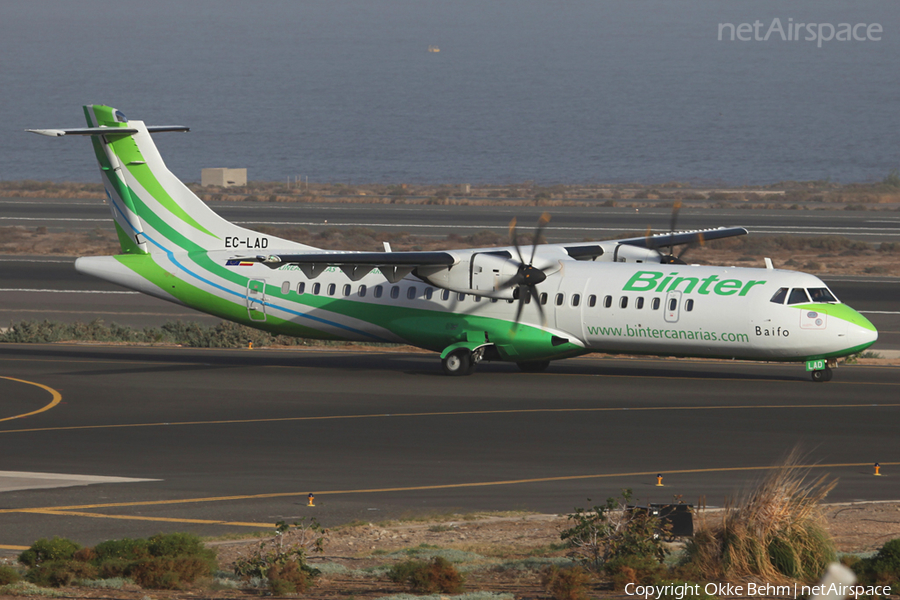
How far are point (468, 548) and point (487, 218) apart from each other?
270ft

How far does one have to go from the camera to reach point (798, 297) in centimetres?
2931

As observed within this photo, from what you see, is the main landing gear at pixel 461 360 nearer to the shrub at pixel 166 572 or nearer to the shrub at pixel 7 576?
the shrub at pixel 166 572

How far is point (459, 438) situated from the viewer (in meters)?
22.6

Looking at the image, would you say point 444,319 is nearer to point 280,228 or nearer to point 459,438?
point 459,438

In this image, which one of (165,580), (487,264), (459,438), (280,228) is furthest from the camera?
(280,228)

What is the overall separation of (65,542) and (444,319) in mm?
20200

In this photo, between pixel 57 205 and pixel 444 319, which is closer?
pixel 444 319

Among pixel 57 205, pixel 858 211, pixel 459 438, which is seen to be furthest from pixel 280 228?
pixel 459 438

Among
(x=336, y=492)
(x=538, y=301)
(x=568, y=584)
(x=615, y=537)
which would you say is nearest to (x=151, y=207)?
(x=538, y=301)

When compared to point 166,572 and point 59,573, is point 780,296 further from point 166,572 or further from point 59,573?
point 59,573

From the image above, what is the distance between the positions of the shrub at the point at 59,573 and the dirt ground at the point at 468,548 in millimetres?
205

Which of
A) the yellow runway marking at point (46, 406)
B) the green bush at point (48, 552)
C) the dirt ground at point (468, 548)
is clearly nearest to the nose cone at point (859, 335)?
the dirt ground at point (468, 548)

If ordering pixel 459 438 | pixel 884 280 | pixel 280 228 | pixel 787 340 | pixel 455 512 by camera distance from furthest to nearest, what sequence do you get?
pixel 280 228
pixel 884 280
pixel 787 340
pixel 459 438
pixel 455 512

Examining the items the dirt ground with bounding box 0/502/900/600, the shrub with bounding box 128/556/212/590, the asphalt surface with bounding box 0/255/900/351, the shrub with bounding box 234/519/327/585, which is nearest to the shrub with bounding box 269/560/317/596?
the shrub with bounding box 234/519/327/585
